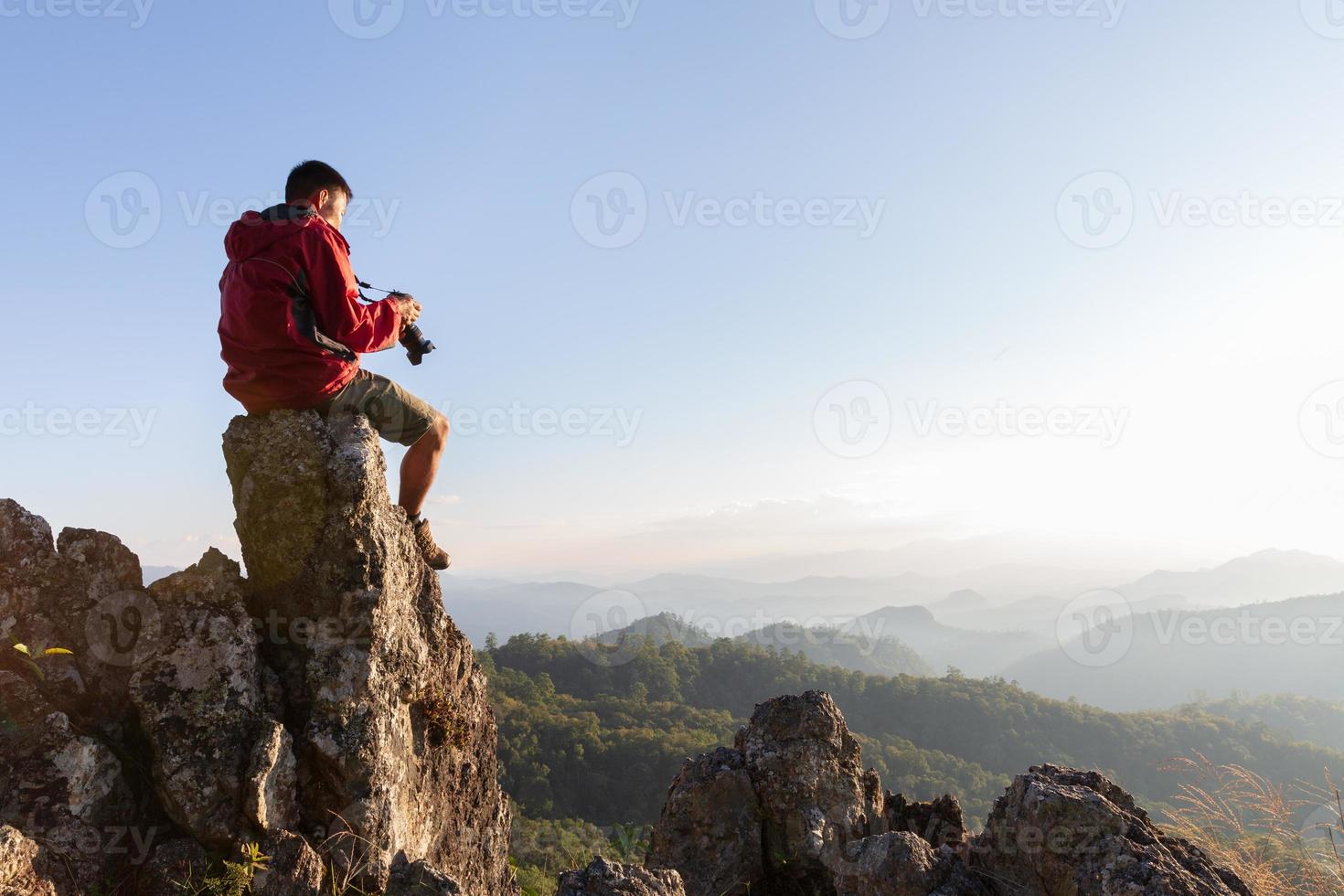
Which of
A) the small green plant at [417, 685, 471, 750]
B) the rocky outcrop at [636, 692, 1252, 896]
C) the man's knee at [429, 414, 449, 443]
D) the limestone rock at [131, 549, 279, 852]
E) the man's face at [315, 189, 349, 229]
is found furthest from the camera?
the man's knee at [429, 414, 449, 443]

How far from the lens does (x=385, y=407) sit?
627cm

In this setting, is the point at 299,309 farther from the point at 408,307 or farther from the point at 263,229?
the point at 408,307

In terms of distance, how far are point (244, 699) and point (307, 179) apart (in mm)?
4052

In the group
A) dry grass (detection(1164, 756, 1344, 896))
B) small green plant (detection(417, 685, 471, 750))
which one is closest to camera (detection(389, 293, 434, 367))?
small green plant (detection(417, 685, 471, 750))

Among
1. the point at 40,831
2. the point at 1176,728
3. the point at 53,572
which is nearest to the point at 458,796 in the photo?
the point at 40,831

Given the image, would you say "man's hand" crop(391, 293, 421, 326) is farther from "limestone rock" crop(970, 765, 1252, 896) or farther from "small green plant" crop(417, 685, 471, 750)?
"limestone rock" crop(970, 765, 1252, 896)

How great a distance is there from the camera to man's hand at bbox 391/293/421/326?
623 centimetres

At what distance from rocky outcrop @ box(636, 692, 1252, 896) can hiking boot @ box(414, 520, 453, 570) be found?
11.8 ft

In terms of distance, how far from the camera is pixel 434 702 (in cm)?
629

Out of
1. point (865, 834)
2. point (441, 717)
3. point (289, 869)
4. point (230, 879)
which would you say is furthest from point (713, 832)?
point (230, 879)

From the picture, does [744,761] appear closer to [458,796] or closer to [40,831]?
[458,796]

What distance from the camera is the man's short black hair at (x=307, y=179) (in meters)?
5.84

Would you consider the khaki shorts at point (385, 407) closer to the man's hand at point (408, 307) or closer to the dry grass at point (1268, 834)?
the man's hand at point (408, 307)

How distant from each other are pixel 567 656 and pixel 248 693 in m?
99.3
